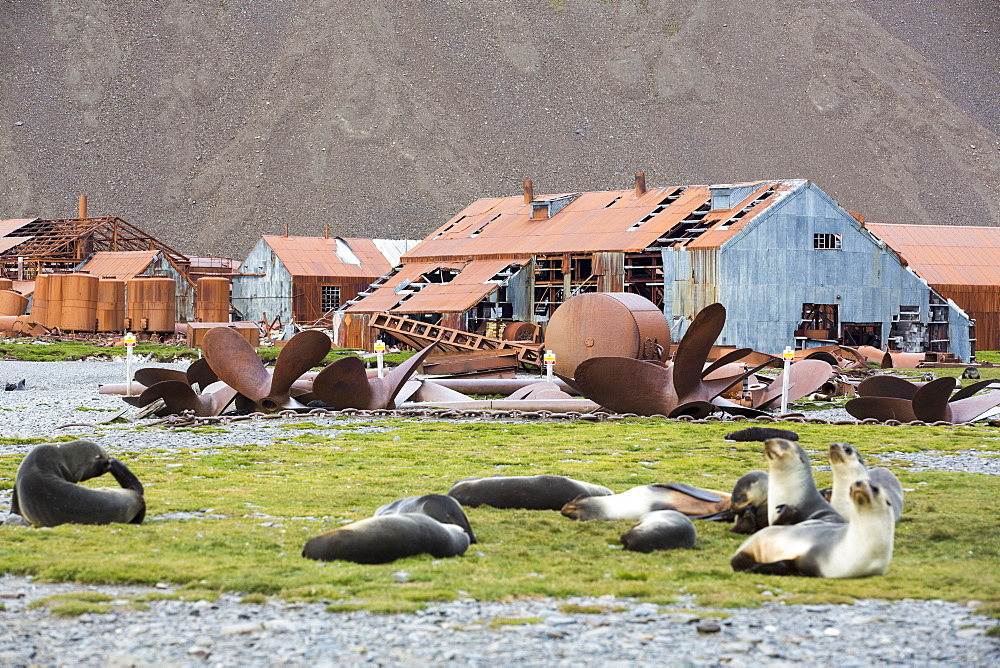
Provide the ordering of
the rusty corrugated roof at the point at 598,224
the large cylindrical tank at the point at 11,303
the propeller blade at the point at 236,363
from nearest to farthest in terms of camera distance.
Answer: the propeller blade at the point at 236,363
the rusty corrugated roof at the point at 598,224
the large cylindrical tank at the point at 11,303

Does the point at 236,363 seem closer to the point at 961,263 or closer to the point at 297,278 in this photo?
the point at 961,263

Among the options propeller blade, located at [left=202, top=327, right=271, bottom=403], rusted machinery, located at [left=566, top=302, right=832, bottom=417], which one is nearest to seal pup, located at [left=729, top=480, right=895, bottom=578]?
rusted machinery, located at [left=566, top=302, right=832, bottom=417]

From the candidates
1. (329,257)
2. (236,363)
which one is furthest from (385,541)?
(329,257)

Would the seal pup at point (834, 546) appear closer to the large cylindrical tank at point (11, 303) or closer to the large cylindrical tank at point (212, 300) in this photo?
the large cylindrical tank at point (212, 300)

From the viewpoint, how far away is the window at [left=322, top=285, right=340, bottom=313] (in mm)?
72688

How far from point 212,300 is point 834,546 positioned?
5352 cm

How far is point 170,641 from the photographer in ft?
18.9

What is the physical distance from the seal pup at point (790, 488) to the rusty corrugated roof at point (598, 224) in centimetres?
3452

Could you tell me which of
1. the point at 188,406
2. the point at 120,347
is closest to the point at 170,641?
the point at 188,406

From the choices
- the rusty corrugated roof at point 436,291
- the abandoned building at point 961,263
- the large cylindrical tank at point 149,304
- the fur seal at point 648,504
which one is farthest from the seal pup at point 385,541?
the abandoned building at point 961,263

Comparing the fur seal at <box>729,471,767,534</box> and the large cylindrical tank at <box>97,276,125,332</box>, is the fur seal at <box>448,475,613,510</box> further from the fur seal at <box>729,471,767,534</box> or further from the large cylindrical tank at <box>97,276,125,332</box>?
the large cylindrical tank at <box>97,276,125,332</box>

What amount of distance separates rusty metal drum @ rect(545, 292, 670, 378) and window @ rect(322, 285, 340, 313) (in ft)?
148

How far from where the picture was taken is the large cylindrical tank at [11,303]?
2250 inches

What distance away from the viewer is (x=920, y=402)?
63.1ft
